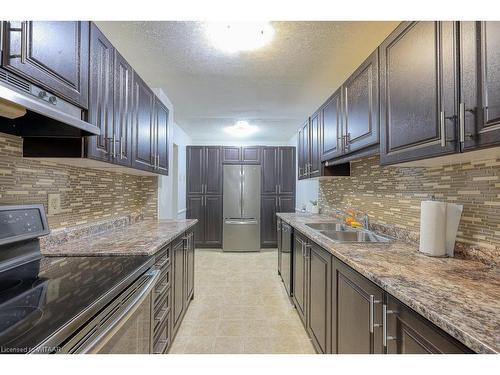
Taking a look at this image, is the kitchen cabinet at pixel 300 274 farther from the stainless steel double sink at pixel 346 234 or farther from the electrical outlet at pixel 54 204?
the electrical outlet at pixel 54 204

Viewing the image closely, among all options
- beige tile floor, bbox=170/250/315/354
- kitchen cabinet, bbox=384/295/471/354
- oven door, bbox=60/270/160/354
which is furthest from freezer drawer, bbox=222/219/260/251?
kitchen cabinet, bbox=384/295/471/354

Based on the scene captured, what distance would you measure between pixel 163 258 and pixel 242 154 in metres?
3.77

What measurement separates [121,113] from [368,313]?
6.26 feet

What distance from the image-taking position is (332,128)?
234 centimetres

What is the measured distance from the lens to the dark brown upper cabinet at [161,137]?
2.58m

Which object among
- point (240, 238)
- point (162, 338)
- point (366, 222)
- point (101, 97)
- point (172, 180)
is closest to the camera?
point (101, 97)

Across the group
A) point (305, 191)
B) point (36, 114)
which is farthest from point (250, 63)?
point (305, 191)

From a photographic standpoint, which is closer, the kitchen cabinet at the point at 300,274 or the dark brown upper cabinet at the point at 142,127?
the dark brown upper cabinet at the point at 142,127

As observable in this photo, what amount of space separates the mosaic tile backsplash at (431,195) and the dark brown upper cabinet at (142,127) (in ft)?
6.65

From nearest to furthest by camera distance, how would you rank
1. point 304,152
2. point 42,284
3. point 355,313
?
point 42,284 → point 355,313 → point 304,152

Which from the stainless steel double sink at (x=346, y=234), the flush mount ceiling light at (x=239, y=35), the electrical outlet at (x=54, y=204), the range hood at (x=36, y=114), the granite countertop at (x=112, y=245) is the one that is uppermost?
the flush mount ceiling light at (x=239, y=35)

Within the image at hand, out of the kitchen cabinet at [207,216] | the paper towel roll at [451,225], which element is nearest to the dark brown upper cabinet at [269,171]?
the kitchen cabinet at [207,216]

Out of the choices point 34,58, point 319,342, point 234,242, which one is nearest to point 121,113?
point 34,58

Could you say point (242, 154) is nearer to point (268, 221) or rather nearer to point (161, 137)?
point (268, 221)
